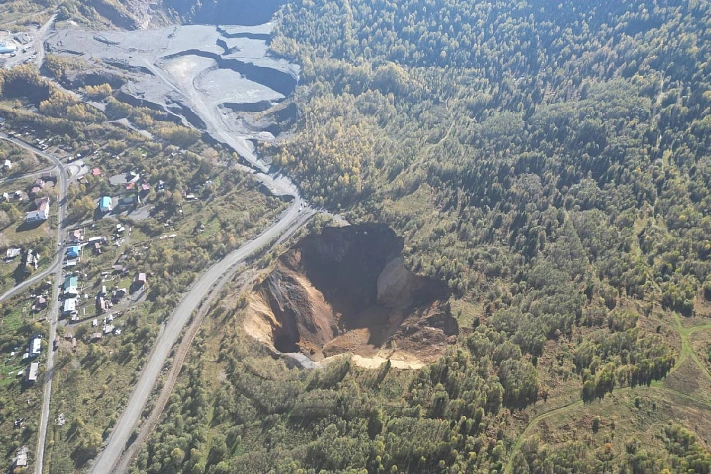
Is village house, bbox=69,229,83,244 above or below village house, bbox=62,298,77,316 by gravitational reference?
above

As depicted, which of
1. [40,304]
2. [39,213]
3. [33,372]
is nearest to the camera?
[33,372]

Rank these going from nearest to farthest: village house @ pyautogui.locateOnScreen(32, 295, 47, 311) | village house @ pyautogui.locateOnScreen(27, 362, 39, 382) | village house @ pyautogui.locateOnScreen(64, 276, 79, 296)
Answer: village house @ pyautogui.locateOnScreen(27, 362, 39, 382)
village house @ pyautogui.locateOnScreen(32, 295, 47, 311)
village house @ pyautogui.locateOnScreen(64, 276, 79, 296)

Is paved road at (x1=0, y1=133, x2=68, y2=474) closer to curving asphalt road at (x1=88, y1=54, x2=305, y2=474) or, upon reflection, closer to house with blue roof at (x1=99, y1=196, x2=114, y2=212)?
house with blue roof at (x1=99, y1=196, x2=114, y2=212)

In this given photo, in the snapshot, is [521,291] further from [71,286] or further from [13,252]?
[13,252]

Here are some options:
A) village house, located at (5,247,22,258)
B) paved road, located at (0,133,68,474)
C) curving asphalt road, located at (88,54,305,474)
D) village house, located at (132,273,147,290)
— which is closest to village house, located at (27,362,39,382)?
paved road, located at (0,133,68,474)

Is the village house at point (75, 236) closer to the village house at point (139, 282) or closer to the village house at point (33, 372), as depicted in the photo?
the village house at point (139, 282)

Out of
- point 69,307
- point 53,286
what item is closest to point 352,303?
point 69,307
